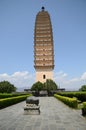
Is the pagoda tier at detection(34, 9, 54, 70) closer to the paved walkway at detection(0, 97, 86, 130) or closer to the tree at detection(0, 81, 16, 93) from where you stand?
the tree at detection(0, 81, 16, 93)

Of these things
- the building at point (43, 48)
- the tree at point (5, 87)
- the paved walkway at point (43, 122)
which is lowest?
the paved walkway at point (43, 122)

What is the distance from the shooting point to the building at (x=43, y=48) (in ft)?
354

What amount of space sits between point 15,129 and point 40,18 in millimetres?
108012

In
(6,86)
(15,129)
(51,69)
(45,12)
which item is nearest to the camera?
(15,129)

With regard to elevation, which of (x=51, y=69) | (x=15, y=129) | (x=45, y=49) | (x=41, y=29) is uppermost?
(x=41, y=29)

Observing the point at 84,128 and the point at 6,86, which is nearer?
the point at 84,128

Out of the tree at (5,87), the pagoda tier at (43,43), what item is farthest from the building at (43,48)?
the tree at (5,87)

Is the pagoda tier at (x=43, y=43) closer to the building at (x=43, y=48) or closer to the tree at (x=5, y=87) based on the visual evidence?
the building at (x=43, y=48)

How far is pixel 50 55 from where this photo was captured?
110375 mm

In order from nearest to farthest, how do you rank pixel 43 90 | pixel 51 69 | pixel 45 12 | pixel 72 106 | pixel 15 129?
pixel 15 129 → pixel 72 106 → pixel 43 90 → pixel 51 69 → pixel 45 12

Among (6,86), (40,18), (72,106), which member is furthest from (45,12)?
(72,106)

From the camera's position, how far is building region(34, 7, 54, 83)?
108 m

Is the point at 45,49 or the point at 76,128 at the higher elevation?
the point at 45,49

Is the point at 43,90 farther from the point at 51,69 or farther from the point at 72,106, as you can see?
the point at 72,106
